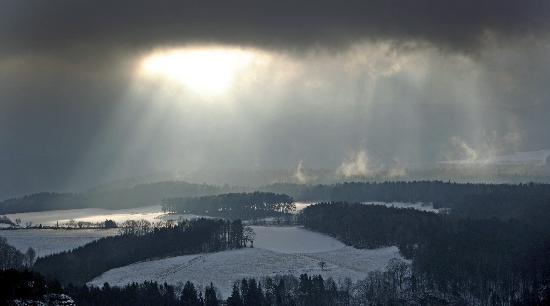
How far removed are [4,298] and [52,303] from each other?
29.3 ft

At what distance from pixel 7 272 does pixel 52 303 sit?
15.0 m

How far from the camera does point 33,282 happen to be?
17562cm

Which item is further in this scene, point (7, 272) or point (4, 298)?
point (7, 272)

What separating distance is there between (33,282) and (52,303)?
8.52m

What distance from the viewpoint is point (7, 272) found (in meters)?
178

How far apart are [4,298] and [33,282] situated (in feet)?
34.0

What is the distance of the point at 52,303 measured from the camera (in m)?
170

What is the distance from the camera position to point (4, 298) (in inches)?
6526

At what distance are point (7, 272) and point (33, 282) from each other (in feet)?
22.2
